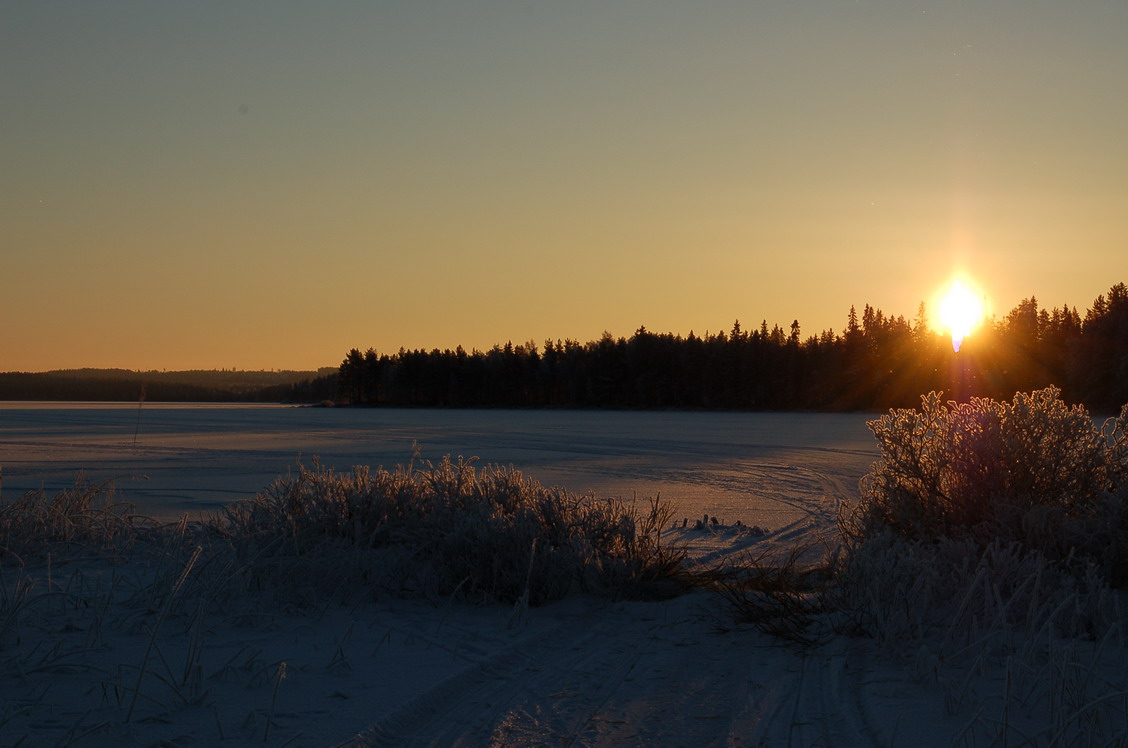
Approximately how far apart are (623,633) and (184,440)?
24.9 metres

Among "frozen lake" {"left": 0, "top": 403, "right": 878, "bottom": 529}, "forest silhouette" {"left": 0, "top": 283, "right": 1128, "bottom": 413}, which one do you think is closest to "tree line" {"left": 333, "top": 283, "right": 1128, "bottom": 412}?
"forest silhouette" {"left": 0, "top": 283, "right": 1128, "bottom": 413}

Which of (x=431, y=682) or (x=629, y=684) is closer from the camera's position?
(x=431, y=682)

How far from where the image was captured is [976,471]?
6352 mm

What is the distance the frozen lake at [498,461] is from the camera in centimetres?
1316

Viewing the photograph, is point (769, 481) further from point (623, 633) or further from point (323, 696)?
point (323, 696)

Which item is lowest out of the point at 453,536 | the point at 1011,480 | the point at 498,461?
the point at 498,461

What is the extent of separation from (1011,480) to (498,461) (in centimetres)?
1474

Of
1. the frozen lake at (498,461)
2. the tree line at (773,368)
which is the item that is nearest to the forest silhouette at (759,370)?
the tree line at (773,368)

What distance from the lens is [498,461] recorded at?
66.2 feet

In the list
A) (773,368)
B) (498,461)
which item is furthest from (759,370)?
(498,461)

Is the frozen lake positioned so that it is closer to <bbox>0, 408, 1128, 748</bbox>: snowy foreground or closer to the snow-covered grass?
<bbox>0, 408, 1128, 748</bbox>: snowy foreground

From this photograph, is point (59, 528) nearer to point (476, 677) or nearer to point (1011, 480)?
point (476, 677)

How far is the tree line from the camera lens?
72.9m

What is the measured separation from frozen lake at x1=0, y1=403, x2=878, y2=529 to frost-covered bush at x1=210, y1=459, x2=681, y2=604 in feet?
3.05
